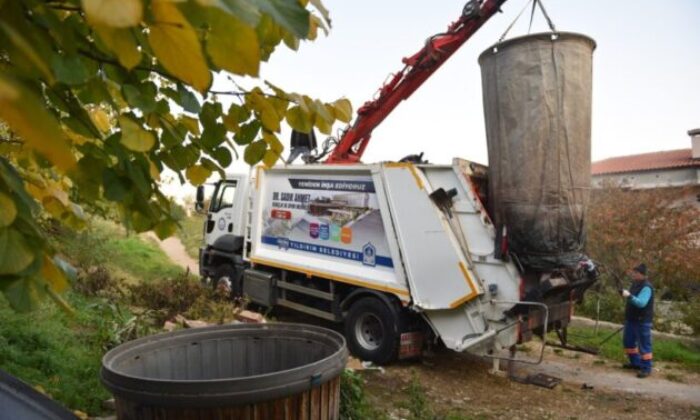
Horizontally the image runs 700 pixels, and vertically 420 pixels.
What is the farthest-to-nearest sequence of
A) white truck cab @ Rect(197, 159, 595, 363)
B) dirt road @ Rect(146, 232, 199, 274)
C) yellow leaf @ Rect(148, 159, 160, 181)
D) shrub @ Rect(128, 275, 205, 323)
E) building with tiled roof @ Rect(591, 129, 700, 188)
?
1. building with tiled roof @ Rect(591, 129, 700, 188)
2. dirt road @ Rect(146, 232, 199, 274)
3. shrub @ Rect(128, 275, 205, 323)
4. white truck cab @ Rect(197, 159, 595, 363)
5. yellow leaf @ Rect(148, 159, 160, 181)

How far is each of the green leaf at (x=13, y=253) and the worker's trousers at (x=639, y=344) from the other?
7409mm

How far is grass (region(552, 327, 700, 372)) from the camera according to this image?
7.30 metres

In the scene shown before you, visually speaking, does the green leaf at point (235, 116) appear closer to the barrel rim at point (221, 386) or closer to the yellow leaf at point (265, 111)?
the yellow leaf at point (265, 111)

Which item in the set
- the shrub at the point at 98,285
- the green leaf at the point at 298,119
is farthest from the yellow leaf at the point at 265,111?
the shrub at the point at 98,285

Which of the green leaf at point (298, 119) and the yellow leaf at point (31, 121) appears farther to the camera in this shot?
the green leaf at point (298, 119)

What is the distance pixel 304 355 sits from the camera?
2.71 m

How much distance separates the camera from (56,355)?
487 cm

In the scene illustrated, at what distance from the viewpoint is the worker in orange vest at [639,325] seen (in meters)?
6.73

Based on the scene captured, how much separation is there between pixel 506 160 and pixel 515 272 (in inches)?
46.7

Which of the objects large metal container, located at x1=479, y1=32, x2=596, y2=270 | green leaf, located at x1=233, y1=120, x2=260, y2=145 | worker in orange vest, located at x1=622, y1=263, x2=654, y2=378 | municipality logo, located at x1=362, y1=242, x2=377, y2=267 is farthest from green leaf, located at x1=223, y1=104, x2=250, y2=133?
worker in orange vest, located at x1=622, y1=263, x2=654, y2=378

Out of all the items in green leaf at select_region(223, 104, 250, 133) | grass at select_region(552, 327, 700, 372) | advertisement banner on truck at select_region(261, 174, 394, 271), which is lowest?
grass at select_region(552, 327, 700, 372)

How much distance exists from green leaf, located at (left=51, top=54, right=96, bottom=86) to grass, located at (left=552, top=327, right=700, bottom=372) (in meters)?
7.89

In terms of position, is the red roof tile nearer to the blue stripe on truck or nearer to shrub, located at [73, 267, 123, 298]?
the blue stripe on truck

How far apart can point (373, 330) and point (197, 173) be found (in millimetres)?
5105
